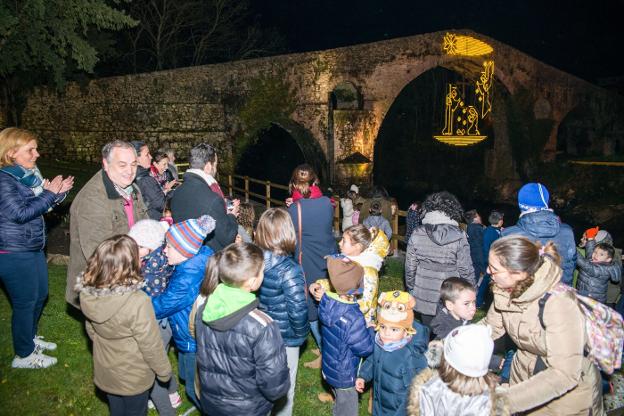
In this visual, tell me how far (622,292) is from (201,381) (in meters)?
4.03

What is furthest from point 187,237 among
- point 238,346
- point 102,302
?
point 238,346

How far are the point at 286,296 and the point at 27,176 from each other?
2012 millimetres

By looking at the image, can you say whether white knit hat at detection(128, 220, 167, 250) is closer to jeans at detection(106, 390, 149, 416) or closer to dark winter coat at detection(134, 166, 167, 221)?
jeans at detection(106, 390, 149, 416)

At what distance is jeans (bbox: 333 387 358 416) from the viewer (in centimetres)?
273

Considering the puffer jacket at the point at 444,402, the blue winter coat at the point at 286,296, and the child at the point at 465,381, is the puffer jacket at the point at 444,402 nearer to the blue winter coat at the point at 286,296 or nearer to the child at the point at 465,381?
the child at the point at 465,381

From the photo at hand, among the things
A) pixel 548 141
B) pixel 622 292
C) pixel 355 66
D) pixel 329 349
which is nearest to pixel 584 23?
pixel 548 141

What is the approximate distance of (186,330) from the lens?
2.78 m

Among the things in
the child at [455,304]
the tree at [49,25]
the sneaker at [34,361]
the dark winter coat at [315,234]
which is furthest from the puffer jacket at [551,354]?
the tree at [49,25]

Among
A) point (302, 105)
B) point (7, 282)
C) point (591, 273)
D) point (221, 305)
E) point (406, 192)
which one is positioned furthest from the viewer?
point (406, 192)

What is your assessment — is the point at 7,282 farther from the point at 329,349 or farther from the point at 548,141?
the point at 548,141

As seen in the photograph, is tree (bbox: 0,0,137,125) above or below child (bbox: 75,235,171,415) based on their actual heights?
above

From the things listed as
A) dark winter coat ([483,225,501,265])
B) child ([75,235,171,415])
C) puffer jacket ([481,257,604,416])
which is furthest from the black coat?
dark winter coat ([483,225,501,265])

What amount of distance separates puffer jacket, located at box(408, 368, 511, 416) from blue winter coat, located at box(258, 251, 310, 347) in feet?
2.95

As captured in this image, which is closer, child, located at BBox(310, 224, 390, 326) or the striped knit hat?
the striped knit hat
